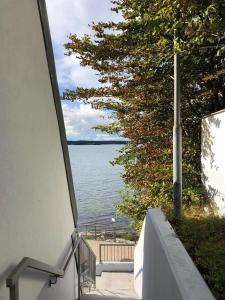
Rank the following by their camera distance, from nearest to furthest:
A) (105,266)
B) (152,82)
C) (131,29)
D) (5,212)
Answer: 1. (5,212)
2. (131,29)
3. (152,82)
4. (105,266)

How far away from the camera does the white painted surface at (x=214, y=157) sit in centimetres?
775

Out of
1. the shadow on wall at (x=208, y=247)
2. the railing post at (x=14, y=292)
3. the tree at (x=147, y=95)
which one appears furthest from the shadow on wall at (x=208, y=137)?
the railing post at (x=14, y=292)

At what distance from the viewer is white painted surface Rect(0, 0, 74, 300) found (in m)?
2.98

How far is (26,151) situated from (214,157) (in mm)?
5918

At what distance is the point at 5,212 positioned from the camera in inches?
112

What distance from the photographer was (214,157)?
28.0 ft

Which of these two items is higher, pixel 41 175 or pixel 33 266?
pixel 41 175

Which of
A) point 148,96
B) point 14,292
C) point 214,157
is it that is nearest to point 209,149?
point 214,157

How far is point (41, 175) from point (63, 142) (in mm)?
1755

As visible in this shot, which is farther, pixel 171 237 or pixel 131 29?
pixel 131 29

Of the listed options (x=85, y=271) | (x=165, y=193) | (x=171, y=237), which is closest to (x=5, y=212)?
(x=171, y=237)

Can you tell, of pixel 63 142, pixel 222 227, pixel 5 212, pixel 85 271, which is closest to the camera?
pixel 5 212

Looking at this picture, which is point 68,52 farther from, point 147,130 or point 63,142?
point 63,142

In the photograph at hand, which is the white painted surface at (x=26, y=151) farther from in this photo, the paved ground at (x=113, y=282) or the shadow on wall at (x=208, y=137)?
the paved ground at (x=113, y=282)
